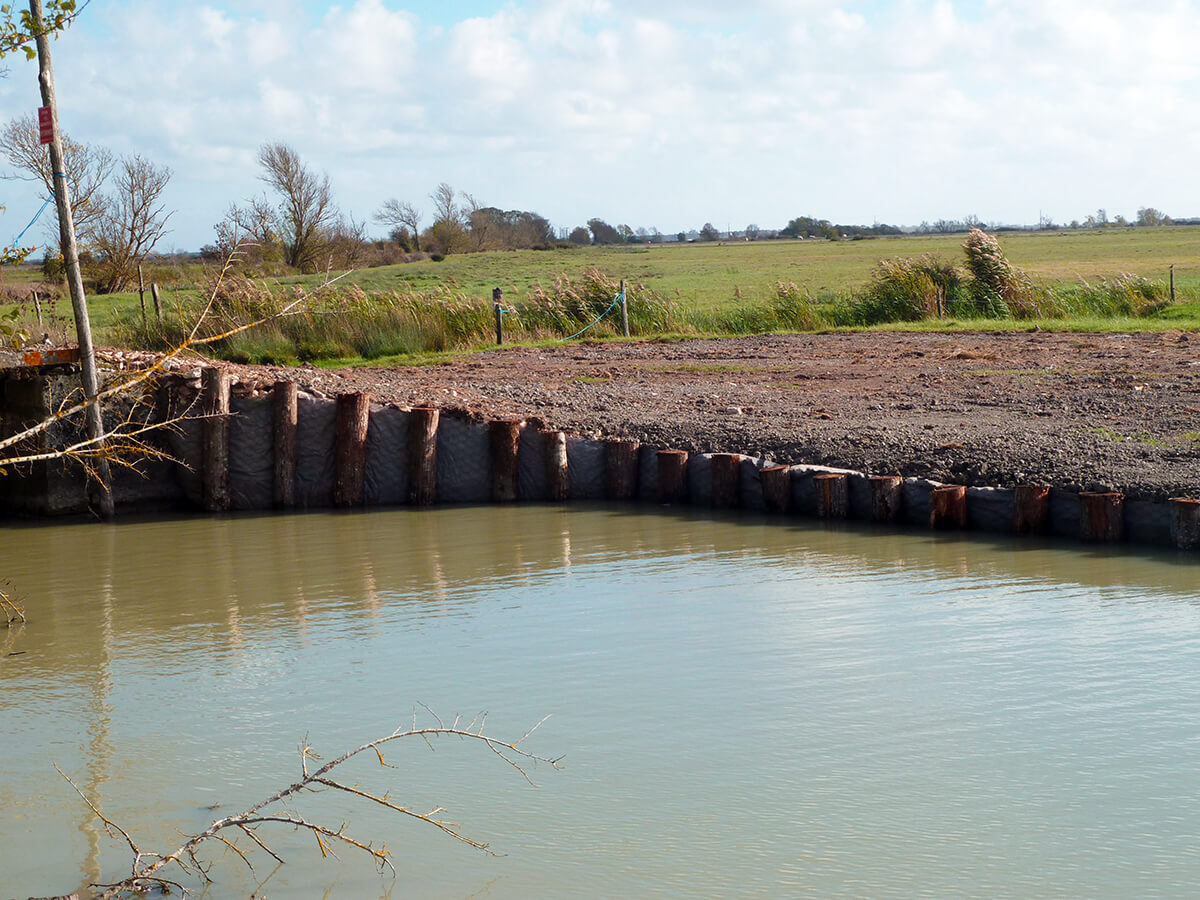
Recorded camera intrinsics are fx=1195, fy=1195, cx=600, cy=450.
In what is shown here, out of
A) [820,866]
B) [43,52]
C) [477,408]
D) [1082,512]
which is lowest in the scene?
[820,866]

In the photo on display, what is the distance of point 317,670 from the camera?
660 cm

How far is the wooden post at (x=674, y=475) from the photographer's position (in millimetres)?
11055

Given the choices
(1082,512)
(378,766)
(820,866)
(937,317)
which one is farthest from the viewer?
(937,317)

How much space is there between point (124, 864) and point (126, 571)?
5327 mm

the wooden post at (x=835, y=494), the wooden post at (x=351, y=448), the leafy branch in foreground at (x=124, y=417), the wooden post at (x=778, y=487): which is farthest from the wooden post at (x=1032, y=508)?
the wooden post at (x=351, y=448)

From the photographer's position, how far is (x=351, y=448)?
11672 mm

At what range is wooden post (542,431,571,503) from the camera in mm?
11492

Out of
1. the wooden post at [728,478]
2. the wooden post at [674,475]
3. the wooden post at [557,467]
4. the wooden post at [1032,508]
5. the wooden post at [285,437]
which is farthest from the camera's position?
the wooden post at [285,437]

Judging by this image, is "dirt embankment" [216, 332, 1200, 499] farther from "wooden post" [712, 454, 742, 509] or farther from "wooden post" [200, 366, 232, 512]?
"wooden post" [200, 366, 232, 512]

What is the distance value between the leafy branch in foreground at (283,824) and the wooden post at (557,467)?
6.01 m

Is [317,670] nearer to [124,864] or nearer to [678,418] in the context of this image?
[124,864]

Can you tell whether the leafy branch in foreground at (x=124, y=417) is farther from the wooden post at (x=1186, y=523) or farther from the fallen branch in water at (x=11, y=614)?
the wooden post at (x=1186, y=523)

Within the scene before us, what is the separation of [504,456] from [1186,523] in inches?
235

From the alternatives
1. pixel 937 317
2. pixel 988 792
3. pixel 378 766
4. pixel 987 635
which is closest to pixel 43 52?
pixel 378 766
